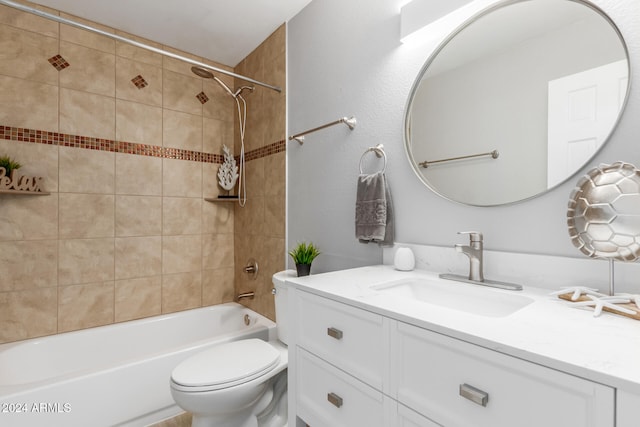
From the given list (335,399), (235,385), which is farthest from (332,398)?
(235,385)

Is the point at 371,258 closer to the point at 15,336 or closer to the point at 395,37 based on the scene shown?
the point at 395,37

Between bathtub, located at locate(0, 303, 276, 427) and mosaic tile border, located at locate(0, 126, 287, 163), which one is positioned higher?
mosaic tile border, located at locate(0, 126, 287, 163)

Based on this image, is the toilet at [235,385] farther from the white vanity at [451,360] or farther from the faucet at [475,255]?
the faucet at [475,255]

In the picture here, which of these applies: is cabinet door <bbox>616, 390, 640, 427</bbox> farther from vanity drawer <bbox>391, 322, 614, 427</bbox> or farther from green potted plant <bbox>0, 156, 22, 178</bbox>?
green potted plant <bbox>0, 156, 22, 178</bbox>

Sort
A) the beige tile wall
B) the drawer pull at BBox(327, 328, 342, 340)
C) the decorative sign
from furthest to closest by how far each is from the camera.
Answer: the beige tile wall, the decorative sign, the drawer pull at BBox(327, 328, 342, 340)

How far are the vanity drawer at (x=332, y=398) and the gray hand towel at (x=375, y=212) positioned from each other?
0.58 metres

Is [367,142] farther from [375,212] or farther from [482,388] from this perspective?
[482,388]

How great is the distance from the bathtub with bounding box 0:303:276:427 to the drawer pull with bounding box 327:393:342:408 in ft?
3.78

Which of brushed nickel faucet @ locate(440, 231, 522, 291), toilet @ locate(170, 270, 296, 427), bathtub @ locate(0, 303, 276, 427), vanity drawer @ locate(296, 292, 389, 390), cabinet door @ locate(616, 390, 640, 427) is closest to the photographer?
cabinet door @ locate(616, 390, 640, 427)

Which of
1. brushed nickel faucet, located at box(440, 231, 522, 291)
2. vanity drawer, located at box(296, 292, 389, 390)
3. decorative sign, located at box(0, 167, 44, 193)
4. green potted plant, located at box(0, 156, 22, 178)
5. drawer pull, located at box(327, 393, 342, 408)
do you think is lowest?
drawer pull, located at box(327, 393, 342, 408)

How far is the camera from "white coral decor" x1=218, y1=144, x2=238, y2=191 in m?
2.69

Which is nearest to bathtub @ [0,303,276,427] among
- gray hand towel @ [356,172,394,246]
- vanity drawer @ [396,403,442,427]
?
gray hand towel @ [356,172,394,246]

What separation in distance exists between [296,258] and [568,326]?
1.09m

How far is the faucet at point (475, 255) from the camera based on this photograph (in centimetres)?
104
